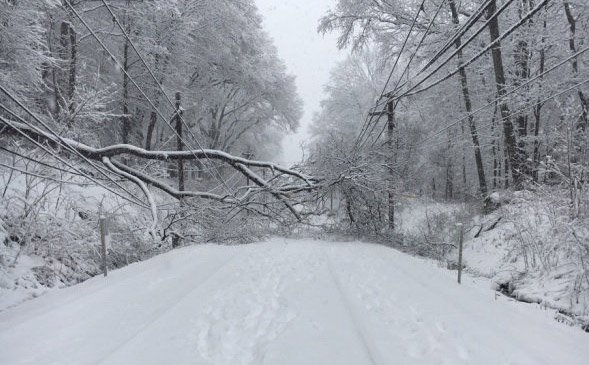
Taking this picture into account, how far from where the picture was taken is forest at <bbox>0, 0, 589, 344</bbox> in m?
6.56

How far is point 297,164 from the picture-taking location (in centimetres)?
1270

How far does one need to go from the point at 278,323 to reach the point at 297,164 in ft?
28.7

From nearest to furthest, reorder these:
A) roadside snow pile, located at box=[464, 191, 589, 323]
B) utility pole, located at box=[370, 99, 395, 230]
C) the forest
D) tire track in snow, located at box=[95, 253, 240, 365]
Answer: tire track in snow, located at box=[95, 253, 240, 365] → roadside snow pile, located at box=[464, 191, 589, 323] → the forest → utility pole, located at box=[370, 99, 395, 230]

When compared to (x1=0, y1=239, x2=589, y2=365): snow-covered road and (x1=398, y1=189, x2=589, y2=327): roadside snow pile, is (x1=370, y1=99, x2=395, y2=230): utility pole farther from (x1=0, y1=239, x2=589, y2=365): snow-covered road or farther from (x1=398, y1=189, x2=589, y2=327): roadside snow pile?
(x1=0, y1=239, x2=589, y2=365): snow-covered road

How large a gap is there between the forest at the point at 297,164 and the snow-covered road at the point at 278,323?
3.98 ft

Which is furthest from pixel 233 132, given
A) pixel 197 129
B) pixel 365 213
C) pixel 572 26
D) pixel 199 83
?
pixel 572 26

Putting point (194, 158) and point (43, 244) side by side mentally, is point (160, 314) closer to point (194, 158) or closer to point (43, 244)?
point (43, 244)

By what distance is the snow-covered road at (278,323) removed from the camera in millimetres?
3445

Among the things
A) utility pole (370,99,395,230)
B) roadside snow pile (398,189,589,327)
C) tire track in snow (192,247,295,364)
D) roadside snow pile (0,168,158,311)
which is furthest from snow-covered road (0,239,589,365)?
utility pole (370,99,395,230)

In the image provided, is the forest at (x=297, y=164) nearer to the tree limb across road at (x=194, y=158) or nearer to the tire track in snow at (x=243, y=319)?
the tree limb across road at (x=194, y=158)

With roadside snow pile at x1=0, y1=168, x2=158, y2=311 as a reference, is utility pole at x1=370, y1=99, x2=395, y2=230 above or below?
above

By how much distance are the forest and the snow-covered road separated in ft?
3.98

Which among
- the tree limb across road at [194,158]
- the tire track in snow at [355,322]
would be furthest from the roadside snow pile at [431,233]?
the tire track in snow at [355,322]

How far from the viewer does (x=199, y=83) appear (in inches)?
940
